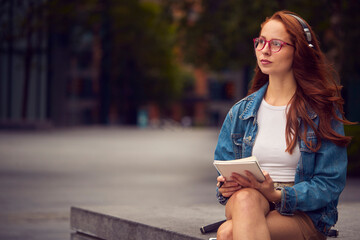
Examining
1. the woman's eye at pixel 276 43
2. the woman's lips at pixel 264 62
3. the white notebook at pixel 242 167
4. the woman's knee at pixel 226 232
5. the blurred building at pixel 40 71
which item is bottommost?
the blurred building at pixel 40 71

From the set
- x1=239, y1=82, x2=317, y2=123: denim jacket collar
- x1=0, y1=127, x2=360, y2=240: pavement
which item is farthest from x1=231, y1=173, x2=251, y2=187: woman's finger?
x1=0, y1=127, x2=360, y2=240: pavement

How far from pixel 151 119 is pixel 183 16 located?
244ft

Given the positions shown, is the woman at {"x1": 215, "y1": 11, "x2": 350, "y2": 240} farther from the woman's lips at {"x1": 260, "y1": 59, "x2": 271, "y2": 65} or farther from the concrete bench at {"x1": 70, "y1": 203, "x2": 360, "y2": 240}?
the concrete bench at {"x1": 70, "y1": 203, "x2": 360, "y2": 240}

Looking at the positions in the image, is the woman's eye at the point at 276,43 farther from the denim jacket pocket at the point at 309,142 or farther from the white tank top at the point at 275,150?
the denim jacket pocket at the point at 309,142

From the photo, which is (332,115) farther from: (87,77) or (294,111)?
(87,77)

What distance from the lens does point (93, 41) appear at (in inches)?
2210

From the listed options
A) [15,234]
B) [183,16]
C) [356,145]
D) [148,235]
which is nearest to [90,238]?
[148,235]

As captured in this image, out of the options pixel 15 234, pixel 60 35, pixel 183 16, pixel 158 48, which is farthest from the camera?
pixel 158 48

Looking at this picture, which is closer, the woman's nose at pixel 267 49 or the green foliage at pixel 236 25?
the woman's nose at pixel 267 49

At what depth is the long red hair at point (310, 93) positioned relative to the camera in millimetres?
3960

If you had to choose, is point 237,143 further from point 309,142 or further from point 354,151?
point 354,151

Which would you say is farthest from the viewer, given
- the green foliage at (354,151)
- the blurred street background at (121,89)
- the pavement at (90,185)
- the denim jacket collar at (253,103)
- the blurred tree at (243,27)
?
the blurred tree at (243,27)

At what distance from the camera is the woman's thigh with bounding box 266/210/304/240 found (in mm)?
3842

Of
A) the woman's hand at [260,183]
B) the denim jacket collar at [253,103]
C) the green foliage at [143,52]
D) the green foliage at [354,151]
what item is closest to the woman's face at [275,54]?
the denim jacket collar at [253,103]
